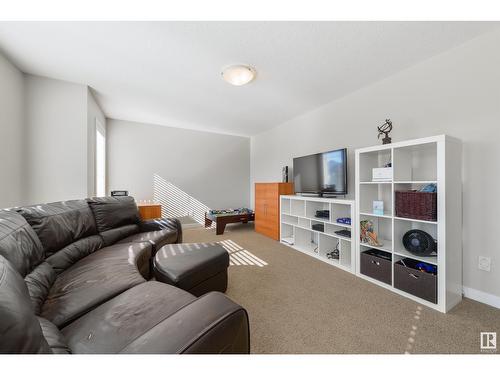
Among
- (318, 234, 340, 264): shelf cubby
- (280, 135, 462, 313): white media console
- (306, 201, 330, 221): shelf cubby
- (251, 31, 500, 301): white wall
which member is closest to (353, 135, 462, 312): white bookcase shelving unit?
(280, 135, 462, 313): white media console

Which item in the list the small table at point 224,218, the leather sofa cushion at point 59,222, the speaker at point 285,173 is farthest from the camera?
the small table at point 224,218

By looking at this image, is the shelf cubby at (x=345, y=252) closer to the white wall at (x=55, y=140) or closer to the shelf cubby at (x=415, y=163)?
the shelf cubby at (x=415, y=163)

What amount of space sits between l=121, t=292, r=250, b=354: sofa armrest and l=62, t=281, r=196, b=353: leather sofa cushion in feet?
0.14

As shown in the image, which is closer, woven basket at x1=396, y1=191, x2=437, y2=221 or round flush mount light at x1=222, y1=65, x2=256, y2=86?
woven basket at x1=396, y1=191, x2=437, y2=221

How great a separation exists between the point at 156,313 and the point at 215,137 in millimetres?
4506

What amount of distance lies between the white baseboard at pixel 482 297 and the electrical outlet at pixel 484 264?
215 millimetres

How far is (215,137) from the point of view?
16.5 ft

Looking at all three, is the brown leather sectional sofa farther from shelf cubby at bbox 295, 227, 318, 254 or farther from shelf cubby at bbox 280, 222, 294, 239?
shelf cubby at bbox 280, 222, 294, 239

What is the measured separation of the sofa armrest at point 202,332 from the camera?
698 mm

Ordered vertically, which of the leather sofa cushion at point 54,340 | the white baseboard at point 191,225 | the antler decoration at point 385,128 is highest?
the antler decoration at point 385,128

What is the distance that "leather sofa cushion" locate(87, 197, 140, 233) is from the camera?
221cm

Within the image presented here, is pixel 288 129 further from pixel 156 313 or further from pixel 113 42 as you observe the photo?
pixel 156 313

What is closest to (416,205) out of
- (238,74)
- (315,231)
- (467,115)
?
(467,115)

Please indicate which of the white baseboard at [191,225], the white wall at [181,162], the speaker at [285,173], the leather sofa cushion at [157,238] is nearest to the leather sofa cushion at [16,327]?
the leather sofa cushion at [157,238]
